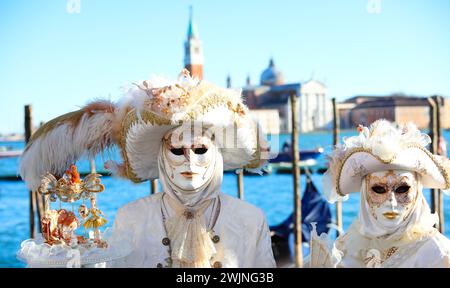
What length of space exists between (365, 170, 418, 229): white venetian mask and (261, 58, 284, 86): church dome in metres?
59.9

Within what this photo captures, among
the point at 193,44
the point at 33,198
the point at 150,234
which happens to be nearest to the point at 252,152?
the point at 150,234

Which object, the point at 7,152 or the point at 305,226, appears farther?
the point at 7,152

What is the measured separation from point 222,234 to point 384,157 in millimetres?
800

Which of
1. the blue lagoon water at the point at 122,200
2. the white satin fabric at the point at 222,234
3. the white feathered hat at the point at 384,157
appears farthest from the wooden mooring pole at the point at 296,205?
the blue lagoon water at the point at 122,200

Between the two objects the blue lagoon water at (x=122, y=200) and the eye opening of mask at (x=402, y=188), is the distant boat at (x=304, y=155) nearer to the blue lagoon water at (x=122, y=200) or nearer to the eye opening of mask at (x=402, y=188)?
the blue lagoon water at (x=122, y=200)

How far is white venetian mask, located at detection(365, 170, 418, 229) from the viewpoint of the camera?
3.20 m

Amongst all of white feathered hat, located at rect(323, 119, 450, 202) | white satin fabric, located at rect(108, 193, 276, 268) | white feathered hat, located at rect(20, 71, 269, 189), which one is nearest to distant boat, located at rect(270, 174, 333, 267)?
white feathered hat, located at rect(323, 119, 450, 202)

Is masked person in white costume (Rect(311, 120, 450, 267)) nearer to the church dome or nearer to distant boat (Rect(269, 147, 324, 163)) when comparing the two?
distant boat (Rect(269, 147, 324, 163))

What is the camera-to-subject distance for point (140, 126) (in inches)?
125

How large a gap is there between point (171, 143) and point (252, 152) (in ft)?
1.28

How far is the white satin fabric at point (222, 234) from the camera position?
3.24 metres

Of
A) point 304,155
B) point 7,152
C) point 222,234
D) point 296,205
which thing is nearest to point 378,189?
point 222,234

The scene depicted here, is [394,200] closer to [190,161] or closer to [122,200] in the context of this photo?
[190,161]

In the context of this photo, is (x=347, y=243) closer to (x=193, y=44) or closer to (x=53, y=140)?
(x=53, y=140)
